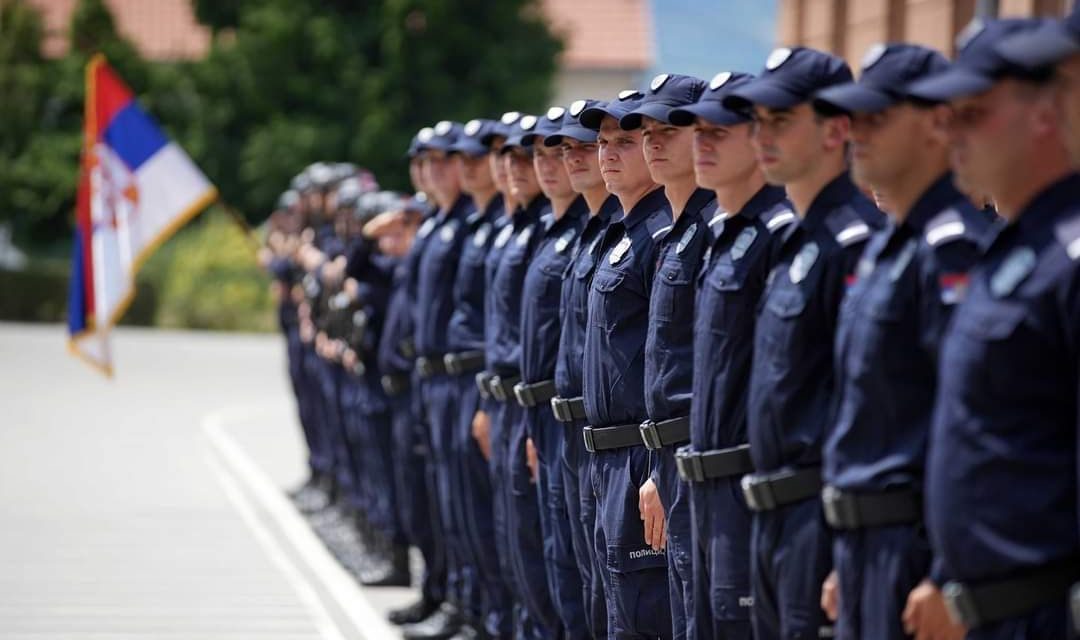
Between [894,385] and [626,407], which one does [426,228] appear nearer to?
[626,407]

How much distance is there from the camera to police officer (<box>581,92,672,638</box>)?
6703 millimetres

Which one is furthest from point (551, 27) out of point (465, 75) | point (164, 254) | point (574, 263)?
point (574, 263)

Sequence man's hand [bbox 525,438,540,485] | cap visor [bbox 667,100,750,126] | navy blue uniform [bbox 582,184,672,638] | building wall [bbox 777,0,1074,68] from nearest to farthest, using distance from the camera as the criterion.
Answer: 1. cap visor [bbox 667,100,750,126]
2. navy blue uniform [bbox 582,184,672,638]
3. man's hand [bbox 525,438,540,485]
4. building wall [bbox 777,0,1074,68]

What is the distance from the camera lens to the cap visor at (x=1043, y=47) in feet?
13.2

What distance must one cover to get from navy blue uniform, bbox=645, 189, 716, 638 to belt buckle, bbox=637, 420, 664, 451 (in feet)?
0.07

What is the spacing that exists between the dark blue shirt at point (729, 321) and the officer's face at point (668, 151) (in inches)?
33.1

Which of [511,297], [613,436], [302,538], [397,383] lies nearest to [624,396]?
[613,436]

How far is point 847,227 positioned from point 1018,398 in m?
1.10

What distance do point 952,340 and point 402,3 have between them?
4001cm

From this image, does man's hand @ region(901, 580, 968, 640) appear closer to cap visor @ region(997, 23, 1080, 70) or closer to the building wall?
cap visor @ region(997, 23, 1080, 70)

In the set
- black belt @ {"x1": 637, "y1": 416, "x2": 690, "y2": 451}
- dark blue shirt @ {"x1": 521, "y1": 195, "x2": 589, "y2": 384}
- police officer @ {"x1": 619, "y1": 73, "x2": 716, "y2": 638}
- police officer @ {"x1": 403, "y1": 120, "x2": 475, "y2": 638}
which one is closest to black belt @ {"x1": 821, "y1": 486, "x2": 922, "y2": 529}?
police officer @ {"x1": 619, "y1": 73, "x2": 716, "y2": 638}

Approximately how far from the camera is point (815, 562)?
194 inches

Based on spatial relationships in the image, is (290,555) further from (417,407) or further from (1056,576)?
(1056,576)

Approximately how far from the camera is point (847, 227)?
5.11 meters
